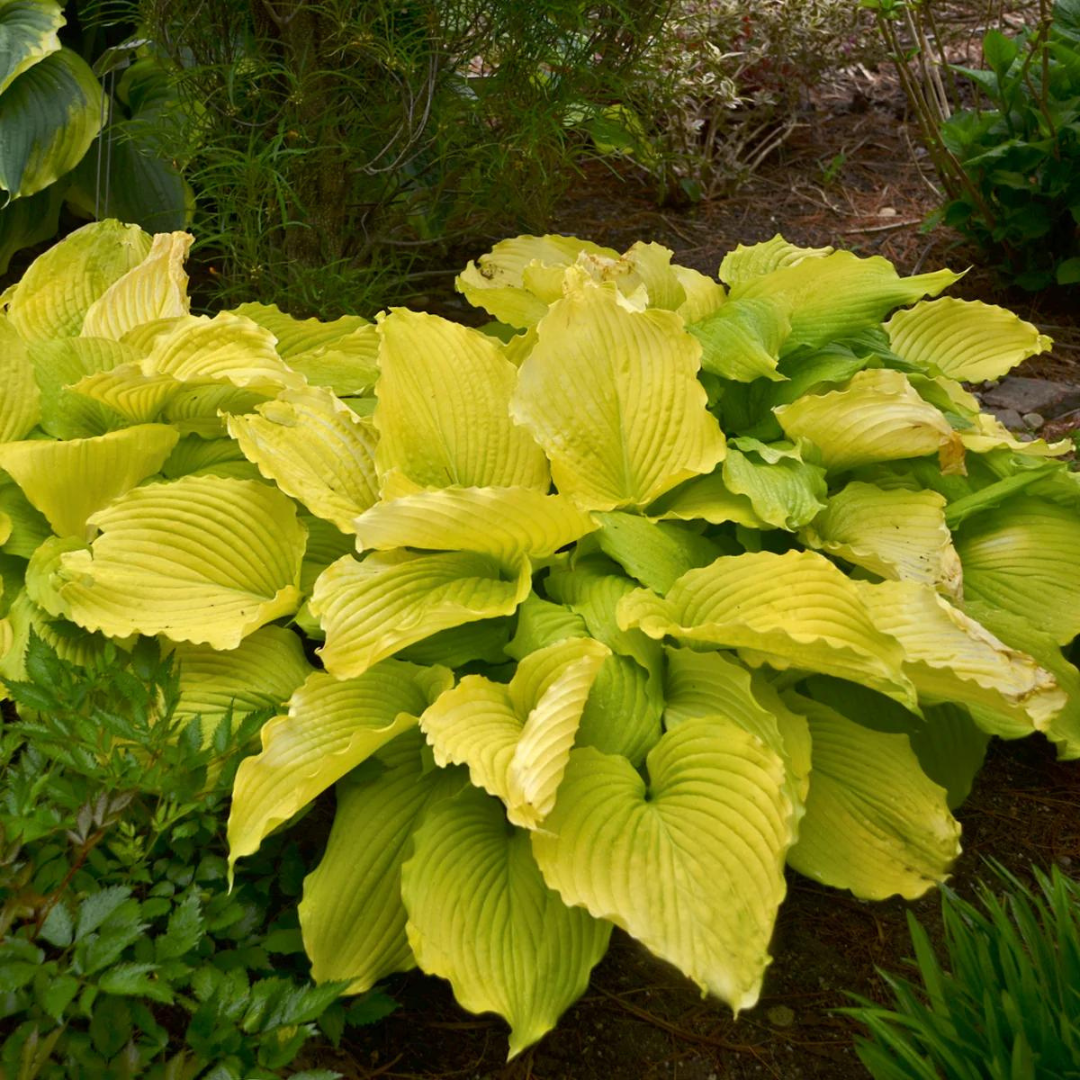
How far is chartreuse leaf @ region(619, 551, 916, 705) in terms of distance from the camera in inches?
52.7

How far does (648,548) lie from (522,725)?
346mm

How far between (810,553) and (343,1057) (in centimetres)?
87

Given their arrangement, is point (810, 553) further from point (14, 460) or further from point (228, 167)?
point (228, 167)

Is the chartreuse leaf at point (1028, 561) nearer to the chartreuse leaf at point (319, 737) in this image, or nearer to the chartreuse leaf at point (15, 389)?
the chartreuse leaf at point (319, 737)

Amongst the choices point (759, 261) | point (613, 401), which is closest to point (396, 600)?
point (613, 401)

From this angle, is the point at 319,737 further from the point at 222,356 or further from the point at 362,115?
the point at 362,115

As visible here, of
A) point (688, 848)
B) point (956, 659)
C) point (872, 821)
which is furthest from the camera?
point (872, 821)

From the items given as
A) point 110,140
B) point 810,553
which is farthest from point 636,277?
point 110,140

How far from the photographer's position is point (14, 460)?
1.72 meters

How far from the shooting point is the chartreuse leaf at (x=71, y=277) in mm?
2139

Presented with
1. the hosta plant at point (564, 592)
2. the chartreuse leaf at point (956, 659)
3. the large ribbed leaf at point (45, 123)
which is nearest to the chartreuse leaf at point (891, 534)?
the hosta plant at point (564, 592)

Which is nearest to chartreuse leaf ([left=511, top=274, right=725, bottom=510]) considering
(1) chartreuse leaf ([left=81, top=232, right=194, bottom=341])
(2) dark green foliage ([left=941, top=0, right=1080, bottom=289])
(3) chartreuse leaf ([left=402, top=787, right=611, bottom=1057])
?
(3) chartreuse leaf ([left=402, top=787, right=611, bottom=1057])

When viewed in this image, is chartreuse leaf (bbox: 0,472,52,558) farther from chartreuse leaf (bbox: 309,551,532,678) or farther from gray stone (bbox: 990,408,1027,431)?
gray stone (bbox: 990,408,1027,431)

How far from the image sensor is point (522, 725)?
4.76 feet
